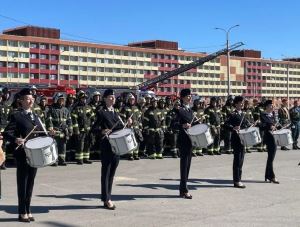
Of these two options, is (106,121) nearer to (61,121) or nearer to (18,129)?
(18,129)

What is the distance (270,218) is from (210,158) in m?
9.32

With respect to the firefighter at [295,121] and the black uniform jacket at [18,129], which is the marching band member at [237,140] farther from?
the firefighter at [295,121]

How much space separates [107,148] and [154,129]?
27.3ft

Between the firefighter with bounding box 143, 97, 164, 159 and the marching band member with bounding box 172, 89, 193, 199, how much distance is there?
697 centimetres

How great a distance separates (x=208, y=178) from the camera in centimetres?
1234

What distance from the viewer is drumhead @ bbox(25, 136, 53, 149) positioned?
24.3ft

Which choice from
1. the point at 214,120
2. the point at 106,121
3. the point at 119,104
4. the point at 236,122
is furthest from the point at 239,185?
the point at 214,120

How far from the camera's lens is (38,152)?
741cm

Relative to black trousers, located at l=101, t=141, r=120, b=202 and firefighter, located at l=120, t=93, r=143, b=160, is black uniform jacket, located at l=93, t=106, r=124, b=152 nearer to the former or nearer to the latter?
black trousers, located at l=101, t=141, r=120, b=202

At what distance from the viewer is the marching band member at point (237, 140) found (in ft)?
35.7

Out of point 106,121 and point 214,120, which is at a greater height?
point 106,121

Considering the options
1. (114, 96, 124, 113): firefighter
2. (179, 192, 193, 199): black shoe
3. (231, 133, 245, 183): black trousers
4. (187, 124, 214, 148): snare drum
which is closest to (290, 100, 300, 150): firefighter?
(114, 96, 124, 113): firefighter

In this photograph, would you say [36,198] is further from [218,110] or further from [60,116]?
[218,110]

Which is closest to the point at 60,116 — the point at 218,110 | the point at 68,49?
the point at 218,110
